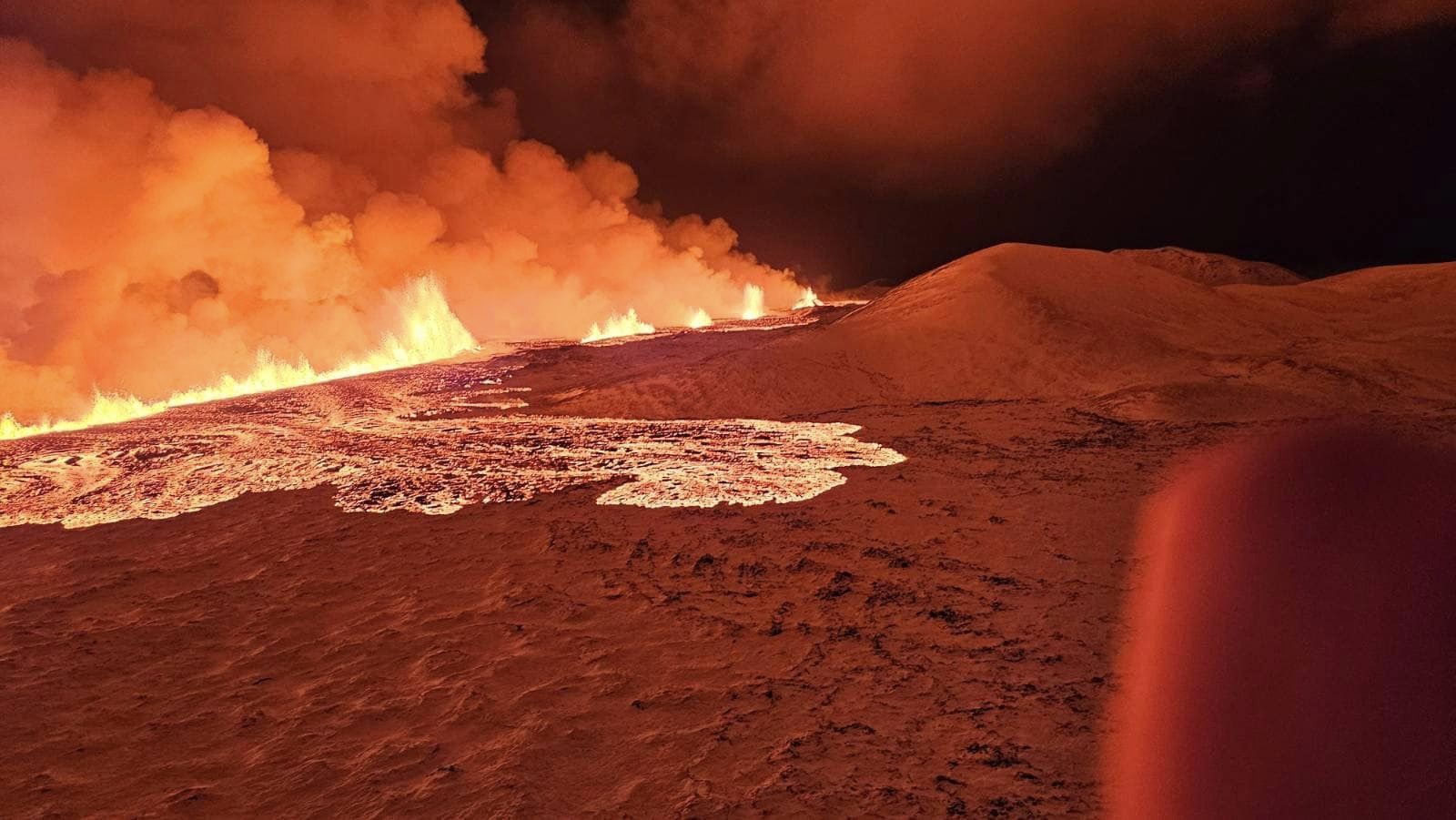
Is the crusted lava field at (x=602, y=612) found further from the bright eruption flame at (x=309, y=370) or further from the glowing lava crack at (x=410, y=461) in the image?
the bright eruption flame at (x=309, y=370)

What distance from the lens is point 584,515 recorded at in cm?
628

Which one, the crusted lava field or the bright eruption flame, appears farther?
the bright eruption flame

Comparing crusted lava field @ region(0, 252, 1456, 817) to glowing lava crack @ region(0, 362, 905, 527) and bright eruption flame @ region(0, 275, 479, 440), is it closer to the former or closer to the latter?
glowing lava crack @ region(0, 362, 905, 527)

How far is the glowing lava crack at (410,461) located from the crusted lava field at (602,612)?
0.07m

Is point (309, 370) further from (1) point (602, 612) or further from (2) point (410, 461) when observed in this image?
(1) point (602, 612)

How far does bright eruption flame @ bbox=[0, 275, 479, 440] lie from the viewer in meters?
14.7

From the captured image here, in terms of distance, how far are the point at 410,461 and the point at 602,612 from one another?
218 inches

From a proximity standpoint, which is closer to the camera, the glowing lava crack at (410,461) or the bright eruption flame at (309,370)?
the glowing lava crack at (410,461)

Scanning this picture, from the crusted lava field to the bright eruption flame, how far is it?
6142 mm

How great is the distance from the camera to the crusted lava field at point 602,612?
113 inches

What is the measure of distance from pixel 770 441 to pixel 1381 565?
22.1 ft

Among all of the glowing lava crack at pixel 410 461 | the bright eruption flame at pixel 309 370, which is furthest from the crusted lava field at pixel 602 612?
the bright eruption flame at pixel 309 370

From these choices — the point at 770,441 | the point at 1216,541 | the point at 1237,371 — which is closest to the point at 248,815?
the point at 1216,541

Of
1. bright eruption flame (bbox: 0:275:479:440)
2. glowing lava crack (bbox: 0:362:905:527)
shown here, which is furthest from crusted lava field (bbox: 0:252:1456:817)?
bright eruption flame (bbox: 0:275:479:440)
